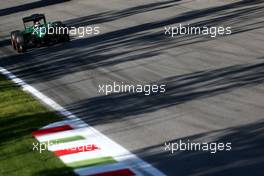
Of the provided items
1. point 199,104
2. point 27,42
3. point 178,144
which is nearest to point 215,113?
point 199,104

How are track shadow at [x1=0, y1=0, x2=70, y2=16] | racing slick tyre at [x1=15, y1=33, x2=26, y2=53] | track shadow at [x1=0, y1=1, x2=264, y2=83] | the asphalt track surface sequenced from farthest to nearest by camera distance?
track shadow at [x1=0, y1=0, x2=70, y2=16] → racing slick tyre at [x1=15, y1=33, x2=26, y2=53] → track shadow at [x1=0, y1=1, x2=264, y2=83] → the asphalt track surface

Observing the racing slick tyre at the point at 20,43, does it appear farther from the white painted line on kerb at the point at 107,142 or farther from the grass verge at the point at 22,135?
the white painted line on kerb at the point at 107,142

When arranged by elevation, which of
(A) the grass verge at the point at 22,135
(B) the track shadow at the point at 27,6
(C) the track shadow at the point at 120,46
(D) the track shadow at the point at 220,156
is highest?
(D) the track shadow at the point at 220,156

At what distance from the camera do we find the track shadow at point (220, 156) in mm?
10445

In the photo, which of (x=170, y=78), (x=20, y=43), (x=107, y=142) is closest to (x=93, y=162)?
(x=107, y=142)

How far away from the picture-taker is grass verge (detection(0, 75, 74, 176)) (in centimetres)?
1143

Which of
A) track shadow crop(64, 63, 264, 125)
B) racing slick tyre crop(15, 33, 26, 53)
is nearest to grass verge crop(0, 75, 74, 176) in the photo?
track shadow crop(64, 63, 264, 125)

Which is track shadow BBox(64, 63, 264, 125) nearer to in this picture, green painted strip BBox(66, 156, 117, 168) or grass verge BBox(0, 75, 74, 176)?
grass verge BBox(0, 75, 74, 176)

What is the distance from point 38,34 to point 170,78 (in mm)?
7685

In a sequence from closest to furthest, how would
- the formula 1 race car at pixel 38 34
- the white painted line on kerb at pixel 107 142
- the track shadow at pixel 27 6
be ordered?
the white painted line on kerb at pixel 107 142, the formula 1 race car at pixel 38 34, the track shadow at pixel 27 6

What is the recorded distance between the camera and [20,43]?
76.6ft

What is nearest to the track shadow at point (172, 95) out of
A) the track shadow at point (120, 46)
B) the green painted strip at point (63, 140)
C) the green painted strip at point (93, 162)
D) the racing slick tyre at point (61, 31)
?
the green painted strip at point (63, 140)

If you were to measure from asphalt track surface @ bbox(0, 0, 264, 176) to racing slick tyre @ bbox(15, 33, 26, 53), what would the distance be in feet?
0.87

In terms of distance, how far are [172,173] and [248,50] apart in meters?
9.55
